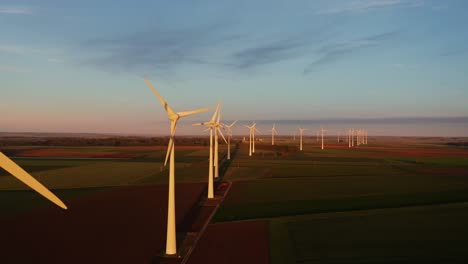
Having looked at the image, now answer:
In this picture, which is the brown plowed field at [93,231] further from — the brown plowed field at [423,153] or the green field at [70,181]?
the brown plowed field at [423,153]


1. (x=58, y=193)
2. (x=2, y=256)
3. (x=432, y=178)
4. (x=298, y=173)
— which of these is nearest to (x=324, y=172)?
(x=298, y=173)

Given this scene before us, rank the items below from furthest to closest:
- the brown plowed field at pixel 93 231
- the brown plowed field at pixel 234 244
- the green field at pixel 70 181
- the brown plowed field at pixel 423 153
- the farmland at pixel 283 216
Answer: the brown plowed field at pixel 423 153 < the green field at pixel 70 181 < the farmland at pixel 283 216 < the brown plowed field at pixel 93 231 < the brown plowed field at pixel 234 244

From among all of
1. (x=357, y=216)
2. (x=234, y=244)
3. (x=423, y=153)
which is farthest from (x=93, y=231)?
(x=423, y=153)

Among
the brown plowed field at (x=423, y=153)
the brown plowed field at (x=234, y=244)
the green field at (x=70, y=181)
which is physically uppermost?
the brown plowed field at (x=423, y=153)

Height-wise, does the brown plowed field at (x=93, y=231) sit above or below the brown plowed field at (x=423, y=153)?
below

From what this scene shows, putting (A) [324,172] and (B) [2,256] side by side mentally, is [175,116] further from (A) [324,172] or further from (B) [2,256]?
(A) [324,172]

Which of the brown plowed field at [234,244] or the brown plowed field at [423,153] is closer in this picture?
the brown plowed field at [234,244]

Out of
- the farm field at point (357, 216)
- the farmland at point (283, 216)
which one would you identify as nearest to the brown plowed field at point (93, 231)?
the farmland at point (283, 216)
